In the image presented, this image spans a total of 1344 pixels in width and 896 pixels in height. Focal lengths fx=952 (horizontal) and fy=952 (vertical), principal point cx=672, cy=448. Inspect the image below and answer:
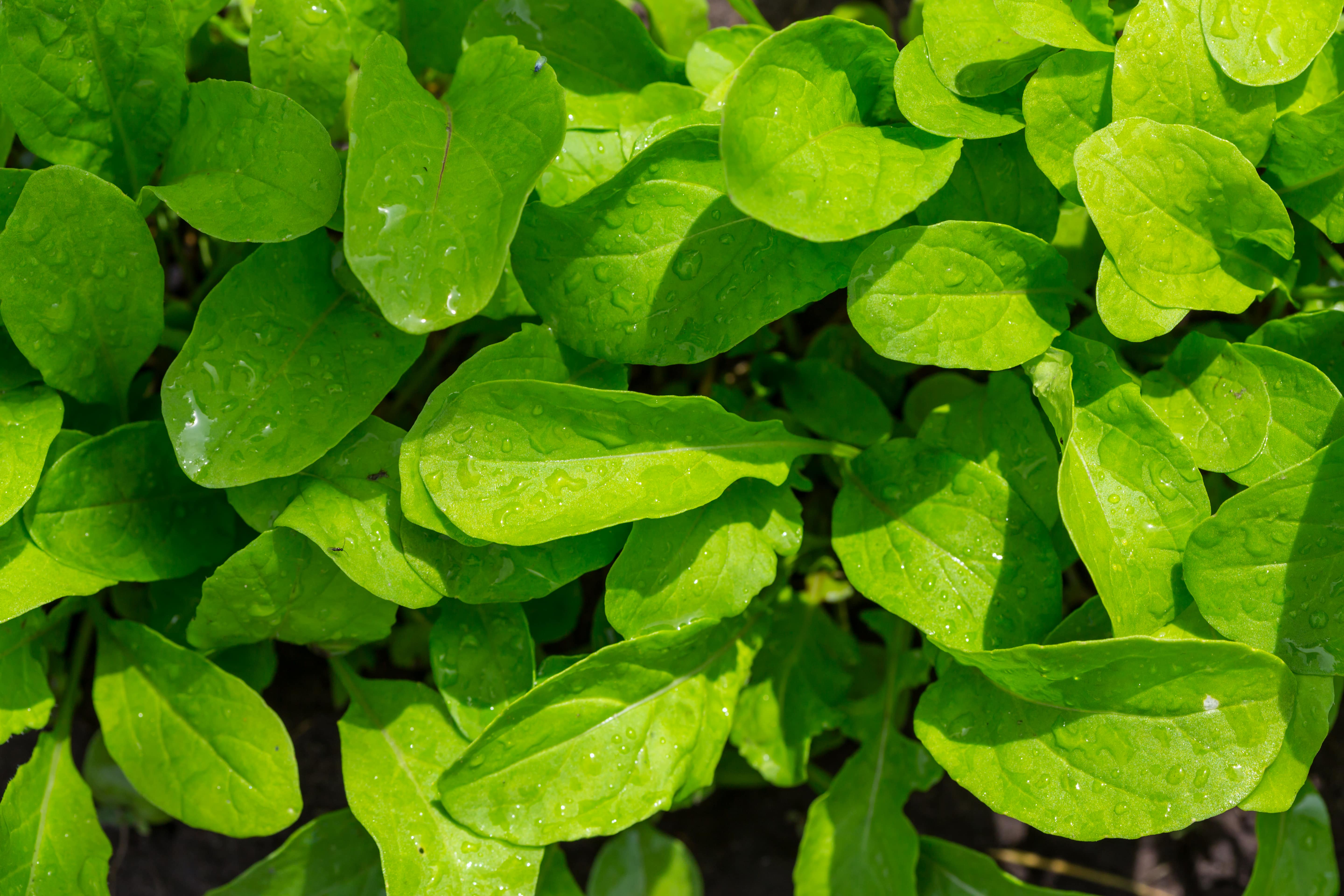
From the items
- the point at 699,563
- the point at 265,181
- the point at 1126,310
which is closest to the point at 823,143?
the point at 1126,310

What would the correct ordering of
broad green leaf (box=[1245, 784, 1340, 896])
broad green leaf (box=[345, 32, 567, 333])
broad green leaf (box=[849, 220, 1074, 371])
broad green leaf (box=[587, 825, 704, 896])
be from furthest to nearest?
broad green leaf (box=[587, 825, 704, 896]), broad green leaf (box=[1245, 784, 1340, 896]), broad green leaf (box=[849, 220, 1074, 371]), broad green leaf (box=[345, 32, 567, 333])

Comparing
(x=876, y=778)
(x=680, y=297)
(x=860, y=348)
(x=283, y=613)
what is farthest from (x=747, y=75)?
(x=876, y=778)

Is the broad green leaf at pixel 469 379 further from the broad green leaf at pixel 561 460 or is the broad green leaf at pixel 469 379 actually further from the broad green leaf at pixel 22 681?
the broad green leaf at pixel 22 681

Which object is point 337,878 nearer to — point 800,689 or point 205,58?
point 800,689

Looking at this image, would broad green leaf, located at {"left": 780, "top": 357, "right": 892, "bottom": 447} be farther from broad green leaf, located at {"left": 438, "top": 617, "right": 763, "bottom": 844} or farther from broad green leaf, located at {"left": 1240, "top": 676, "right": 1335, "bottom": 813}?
broad green leaf, located at {"left": 1240, "top": 676, "right": 1335, "bottom": 813}

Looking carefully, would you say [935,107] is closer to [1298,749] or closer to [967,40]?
[967,40]

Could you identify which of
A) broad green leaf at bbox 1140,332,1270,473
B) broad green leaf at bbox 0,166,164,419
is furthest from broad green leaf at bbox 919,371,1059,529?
broad green leaf at bbox 0,166,164,419
